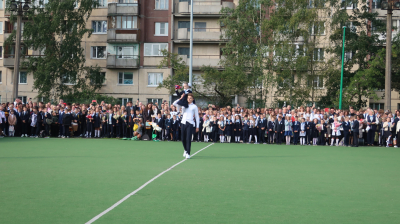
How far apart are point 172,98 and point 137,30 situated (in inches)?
360

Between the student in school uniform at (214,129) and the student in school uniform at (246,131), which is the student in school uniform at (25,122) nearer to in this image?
the student in school uniform at (214,129)

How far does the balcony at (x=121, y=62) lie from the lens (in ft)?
168

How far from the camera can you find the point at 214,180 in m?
9.90

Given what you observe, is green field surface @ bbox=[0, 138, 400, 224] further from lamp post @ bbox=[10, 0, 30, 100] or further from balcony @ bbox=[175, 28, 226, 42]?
balcony @ bbox=[175, 28, 226, 42]

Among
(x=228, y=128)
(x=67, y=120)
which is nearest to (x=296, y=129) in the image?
(x=228, y=128)

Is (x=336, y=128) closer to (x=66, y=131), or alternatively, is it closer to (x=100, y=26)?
(x=66, y=131)

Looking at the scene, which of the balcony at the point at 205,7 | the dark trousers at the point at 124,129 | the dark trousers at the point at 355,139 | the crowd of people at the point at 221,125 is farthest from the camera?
A: the balcony at the point at 205,7

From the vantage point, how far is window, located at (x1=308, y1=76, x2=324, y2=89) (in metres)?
42.7

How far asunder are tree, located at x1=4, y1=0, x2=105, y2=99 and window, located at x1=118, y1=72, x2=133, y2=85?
493 cm

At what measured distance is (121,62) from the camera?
51.5 metres

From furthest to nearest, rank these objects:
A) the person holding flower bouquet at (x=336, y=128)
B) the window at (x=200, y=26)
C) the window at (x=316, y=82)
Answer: the window at (x=200, y=26)
the window at (x=316, y=82)
the person holding flower bouquet at (x=336, y=128)

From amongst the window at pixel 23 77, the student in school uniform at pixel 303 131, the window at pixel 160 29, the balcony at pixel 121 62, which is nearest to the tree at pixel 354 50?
the student in school uniform at pixel 303 131

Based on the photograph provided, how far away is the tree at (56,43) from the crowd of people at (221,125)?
67.2ft

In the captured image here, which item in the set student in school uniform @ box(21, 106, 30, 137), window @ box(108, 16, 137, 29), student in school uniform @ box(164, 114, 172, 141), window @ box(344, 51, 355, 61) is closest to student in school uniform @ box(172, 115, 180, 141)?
student in school uniform @ box(164, 114, 172, 141)
